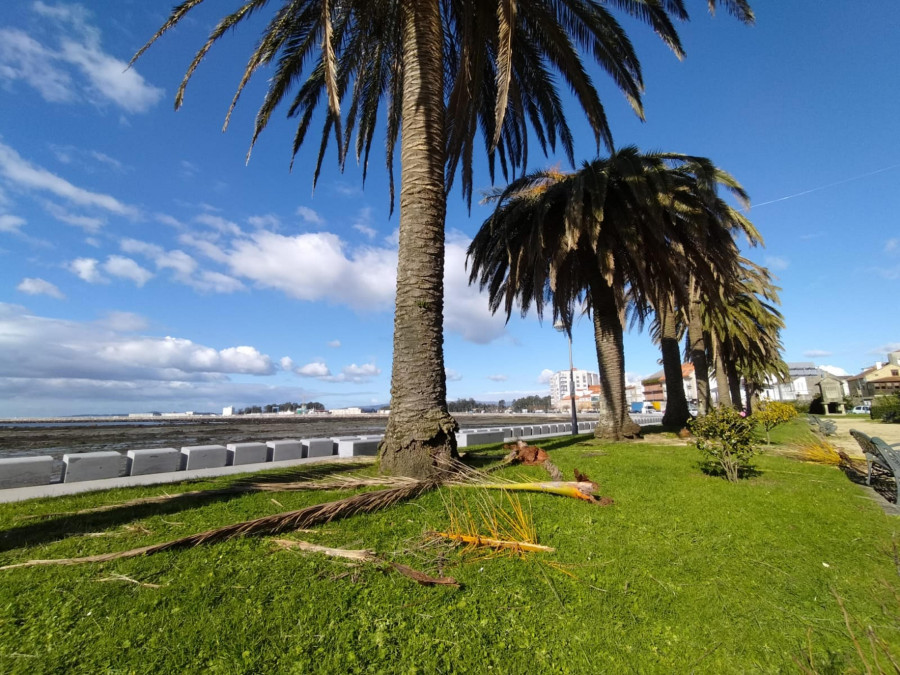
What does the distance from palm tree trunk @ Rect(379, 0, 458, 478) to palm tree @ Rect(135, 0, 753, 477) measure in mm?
18

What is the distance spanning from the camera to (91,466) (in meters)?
7.38

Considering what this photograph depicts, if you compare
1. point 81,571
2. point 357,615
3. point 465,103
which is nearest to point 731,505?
point 357,615

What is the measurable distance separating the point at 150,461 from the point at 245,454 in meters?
1.84

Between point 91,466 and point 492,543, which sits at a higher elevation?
point 91,466

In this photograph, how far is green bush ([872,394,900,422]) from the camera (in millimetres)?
22938

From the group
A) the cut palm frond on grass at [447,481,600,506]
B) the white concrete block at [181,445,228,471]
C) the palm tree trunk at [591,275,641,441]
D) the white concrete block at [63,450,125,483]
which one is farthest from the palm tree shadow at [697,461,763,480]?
the white concrete block at [63,450,125,483]

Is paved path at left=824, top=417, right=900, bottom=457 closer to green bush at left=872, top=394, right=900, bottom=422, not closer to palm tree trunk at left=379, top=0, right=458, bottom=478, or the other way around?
green bush at left=872, top=394, right=900, bottom=422

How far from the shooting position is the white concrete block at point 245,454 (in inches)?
367

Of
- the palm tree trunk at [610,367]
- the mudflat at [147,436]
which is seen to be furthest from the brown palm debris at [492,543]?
the mudflat at [147,436]

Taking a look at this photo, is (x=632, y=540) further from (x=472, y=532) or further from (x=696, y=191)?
(x=696, y=191)

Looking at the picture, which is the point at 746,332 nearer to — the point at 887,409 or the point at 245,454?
the point at 887,409

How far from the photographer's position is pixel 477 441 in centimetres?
1373

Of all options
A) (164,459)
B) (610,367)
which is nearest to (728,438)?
(610,367)

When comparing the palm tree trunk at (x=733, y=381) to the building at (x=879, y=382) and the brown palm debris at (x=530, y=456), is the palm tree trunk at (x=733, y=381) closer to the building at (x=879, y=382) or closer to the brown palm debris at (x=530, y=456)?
the brown palm debris at (x=530, y=456)
